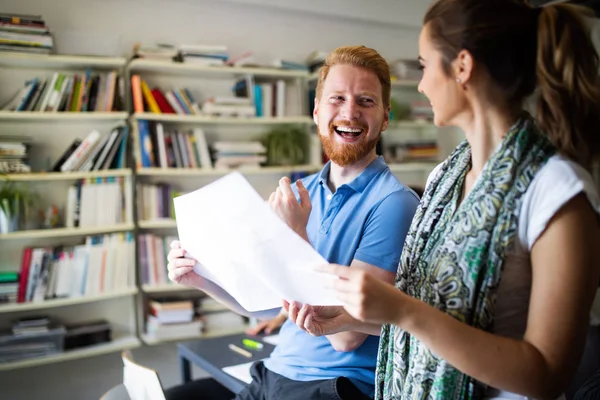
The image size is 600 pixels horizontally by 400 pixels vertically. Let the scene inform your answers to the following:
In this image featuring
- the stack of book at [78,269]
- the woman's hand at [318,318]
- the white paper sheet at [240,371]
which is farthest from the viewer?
the stack of book at [78,269]

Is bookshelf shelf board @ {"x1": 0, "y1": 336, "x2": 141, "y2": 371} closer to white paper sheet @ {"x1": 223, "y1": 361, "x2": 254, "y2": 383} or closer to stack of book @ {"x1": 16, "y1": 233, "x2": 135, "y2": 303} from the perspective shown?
stack of book @ {"x1": 16, "y1": 233, "x2": 135, "y2": 303}

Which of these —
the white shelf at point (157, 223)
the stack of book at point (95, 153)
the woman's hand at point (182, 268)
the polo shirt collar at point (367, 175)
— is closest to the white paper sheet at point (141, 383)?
the woman's hand at point (182, 268)

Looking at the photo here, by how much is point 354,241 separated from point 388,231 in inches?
4.0

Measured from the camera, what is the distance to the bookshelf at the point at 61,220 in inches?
119

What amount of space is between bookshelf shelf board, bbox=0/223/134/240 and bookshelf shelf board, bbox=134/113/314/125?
67cm

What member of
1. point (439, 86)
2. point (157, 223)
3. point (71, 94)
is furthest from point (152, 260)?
point (439, 86)

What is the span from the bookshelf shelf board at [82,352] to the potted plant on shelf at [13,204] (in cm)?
73

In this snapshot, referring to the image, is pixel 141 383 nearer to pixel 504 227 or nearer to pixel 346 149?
pixel 346 149

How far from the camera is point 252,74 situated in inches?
142

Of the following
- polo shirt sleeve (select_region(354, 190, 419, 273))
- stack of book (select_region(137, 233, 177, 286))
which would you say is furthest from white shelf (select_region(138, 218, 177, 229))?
polo shirt sleeve (select_region(354, 190, 419, 273))

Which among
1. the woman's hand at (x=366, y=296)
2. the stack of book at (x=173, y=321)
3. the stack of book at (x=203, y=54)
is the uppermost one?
the stack of book at (x=203, y=54)

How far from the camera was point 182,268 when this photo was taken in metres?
1.26

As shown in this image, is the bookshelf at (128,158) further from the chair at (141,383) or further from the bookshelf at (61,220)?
the chair at (141,383)

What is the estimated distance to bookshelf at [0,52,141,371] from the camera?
119 inches
